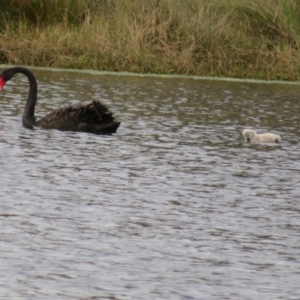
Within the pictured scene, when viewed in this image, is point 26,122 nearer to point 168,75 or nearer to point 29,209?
point 29,209

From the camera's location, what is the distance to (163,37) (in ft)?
64.1

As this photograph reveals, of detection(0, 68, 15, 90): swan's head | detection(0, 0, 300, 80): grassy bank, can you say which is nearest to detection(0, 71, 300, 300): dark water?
detection(0, 68, 15, 90): swan's head

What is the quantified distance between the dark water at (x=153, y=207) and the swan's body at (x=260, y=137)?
0.14m

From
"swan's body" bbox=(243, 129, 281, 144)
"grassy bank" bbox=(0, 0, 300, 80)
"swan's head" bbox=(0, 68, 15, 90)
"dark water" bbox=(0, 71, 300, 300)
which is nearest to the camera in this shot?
"dark water" bbox=(0, 71, 300, 300)

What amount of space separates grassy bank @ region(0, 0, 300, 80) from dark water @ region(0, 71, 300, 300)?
3.88 m

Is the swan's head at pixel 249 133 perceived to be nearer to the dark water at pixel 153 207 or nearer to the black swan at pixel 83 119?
the dark water at pixel 153 207

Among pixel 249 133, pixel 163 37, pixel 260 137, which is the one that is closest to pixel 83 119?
pixel 249 133

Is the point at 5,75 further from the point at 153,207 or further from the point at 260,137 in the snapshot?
the point at 153,207

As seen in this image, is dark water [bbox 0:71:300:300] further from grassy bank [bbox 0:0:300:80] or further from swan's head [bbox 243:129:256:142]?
grassy bank [bbox 0:0:300:80]

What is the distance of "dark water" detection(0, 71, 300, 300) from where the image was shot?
6410 millimetres

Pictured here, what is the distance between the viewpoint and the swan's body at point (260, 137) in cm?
1250

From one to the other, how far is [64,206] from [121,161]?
97.4 inches

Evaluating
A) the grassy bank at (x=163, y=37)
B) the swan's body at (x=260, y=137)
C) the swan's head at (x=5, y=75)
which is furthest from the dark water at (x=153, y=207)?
the grassy bank at (x=163, y=37)

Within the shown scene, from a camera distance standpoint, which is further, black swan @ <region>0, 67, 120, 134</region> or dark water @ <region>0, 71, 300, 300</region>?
black swan @ <region>0, 67, 120, 134</region>
